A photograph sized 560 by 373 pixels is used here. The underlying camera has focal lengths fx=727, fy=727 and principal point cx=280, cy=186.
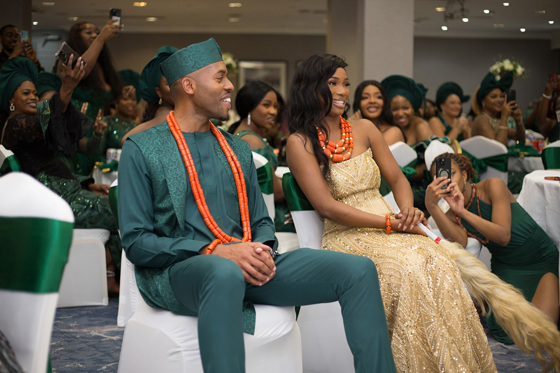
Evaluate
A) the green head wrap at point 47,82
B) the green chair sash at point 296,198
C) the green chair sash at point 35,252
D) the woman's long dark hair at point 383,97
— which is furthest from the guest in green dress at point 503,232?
the green head wrap at point 47,82

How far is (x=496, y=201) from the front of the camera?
388cm

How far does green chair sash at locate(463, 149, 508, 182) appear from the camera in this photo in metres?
5.84

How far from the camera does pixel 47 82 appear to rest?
554 cm

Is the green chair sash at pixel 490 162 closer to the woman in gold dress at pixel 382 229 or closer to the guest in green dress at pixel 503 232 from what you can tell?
the guest in green dress at pixel 503 232

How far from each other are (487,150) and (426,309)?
338 cm

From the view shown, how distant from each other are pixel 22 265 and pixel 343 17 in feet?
30.7

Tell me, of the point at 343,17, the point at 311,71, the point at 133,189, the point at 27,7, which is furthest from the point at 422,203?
the point at 27,7

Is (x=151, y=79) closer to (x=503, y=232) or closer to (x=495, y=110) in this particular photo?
(x=503, y=232)

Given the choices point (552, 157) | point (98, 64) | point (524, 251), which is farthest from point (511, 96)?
point (98, 64)

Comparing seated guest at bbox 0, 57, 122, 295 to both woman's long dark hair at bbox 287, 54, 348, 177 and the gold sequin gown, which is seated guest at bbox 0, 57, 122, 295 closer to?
woman's long dark hair at bbox 287, 54, 348, 177

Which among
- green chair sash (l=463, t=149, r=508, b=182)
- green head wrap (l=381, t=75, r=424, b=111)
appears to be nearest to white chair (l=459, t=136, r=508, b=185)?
green chair sash (l=463, t=149, r=508, b=182)

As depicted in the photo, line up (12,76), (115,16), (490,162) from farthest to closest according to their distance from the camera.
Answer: (490,162)
(115,16)
(12,76)

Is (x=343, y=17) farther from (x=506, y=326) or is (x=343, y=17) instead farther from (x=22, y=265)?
(x=22, y=265)

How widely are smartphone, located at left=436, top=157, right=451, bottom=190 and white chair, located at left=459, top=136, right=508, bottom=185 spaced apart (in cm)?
240
